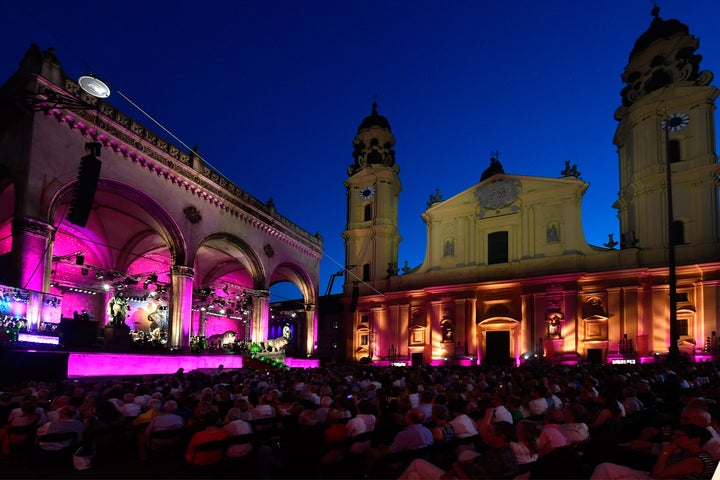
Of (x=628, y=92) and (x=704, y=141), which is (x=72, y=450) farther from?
(x=628, y=92)

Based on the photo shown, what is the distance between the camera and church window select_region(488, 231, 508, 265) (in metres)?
34.9

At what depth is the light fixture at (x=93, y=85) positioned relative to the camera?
11.1 m

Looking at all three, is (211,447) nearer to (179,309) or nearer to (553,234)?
(179,309)

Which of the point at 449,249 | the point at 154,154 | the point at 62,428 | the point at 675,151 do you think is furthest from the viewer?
the point at 449,249

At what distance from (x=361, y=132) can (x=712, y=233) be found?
25479 millimetres

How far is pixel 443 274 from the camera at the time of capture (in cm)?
3647

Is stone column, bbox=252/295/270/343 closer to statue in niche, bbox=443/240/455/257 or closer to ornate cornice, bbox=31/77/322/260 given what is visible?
ornate cornice, bbox=31/77/322/260

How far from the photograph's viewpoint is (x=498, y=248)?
1383 inches

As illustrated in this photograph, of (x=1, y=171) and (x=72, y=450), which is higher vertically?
(x=1, y=171)

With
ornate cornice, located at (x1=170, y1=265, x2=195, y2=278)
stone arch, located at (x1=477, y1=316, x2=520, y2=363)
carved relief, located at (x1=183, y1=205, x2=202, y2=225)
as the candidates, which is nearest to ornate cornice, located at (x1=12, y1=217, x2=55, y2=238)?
ornate cornice, located at (x1=170, y1=265, x2=195, y2=278)

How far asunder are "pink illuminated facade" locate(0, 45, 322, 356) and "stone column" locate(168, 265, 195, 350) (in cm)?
5

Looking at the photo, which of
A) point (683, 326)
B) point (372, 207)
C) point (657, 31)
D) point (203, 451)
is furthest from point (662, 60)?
point (203, 451)

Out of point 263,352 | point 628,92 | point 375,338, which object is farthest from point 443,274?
point 628,92

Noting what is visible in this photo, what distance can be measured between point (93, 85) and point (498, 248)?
28582mm
